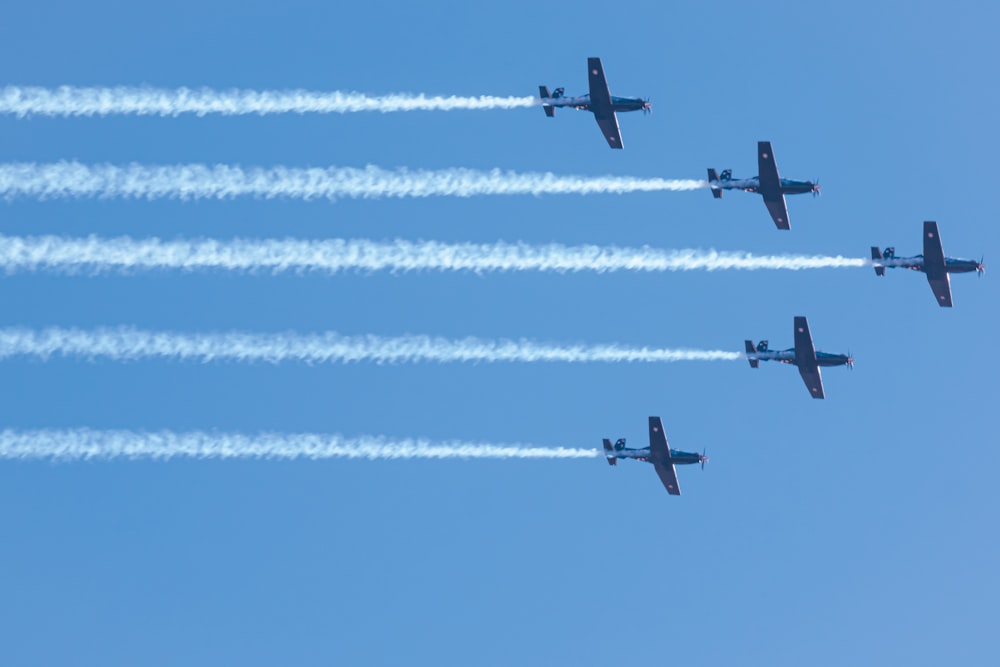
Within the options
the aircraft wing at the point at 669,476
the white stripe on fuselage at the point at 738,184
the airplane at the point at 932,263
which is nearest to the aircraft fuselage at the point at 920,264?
the airplane at the point at 932,263

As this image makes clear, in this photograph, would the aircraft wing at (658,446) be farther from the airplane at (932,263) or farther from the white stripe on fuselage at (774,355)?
the airplane at (932,263)

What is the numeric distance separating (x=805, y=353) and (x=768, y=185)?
25.9ft

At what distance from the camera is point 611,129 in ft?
270

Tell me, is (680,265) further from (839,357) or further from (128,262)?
(128,262)

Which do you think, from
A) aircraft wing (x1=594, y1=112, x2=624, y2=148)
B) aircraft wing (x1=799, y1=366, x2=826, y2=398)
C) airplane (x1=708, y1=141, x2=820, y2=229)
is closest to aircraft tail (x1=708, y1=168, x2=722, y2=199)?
airplane (x1=708, y1=141, x2=820, y2=229)

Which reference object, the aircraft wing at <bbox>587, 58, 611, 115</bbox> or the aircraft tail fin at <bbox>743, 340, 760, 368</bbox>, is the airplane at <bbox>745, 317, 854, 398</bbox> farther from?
the aircraft wing at <bbox>587, 58, 611, 115</bbox>

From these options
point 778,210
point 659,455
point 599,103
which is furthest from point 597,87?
point 659,455

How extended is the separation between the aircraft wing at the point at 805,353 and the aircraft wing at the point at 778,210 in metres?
4.39

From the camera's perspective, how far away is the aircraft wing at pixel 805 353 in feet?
279

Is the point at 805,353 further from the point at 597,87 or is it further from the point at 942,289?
the point at 597,87

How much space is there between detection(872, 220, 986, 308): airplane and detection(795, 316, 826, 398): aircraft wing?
4290 mm

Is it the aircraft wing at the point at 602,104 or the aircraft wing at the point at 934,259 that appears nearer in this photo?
the aircraft wing at the point at 602,104

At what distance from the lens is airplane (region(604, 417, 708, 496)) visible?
8350cm

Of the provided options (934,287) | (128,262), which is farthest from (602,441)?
(128,262)
